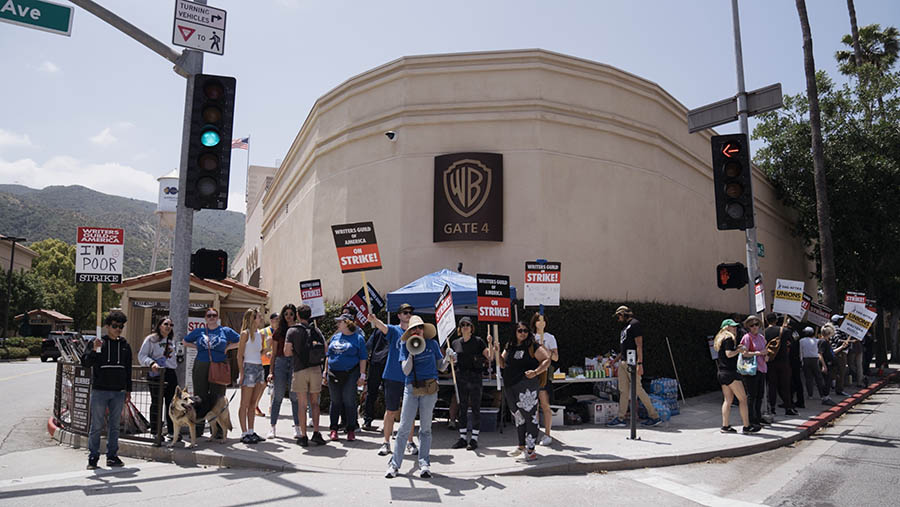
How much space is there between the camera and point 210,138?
8531 millimetres

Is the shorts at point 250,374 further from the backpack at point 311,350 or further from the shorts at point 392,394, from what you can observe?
the shorts at point 392,394

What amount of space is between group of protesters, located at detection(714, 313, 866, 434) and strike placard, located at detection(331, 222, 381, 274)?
237 inches

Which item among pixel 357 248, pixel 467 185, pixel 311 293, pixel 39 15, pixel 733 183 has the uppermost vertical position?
pixel 39 15

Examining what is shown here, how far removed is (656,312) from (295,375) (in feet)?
29.9

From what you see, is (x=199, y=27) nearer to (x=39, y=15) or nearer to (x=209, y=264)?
(x=39, y=15)

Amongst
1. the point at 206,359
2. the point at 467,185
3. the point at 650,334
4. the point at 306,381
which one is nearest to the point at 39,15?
the point at 206,359

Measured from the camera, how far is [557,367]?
12773mm

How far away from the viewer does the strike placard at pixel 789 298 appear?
477 inches

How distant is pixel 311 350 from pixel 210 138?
10.8ft

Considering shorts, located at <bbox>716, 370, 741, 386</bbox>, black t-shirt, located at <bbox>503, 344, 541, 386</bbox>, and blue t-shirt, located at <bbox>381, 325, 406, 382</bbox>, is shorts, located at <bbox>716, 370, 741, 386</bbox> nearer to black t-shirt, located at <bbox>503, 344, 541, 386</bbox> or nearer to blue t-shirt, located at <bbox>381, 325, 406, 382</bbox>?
black t-shirt, located at <bbox>503, 344, 541, 386</bbox>

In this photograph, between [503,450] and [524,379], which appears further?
[503,450]

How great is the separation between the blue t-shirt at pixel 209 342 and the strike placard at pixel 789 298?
33.2 ft

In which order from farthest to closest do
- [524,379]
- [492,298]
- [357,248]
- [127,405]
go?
[357,248] → [492,298] → [127,405] → [524,379]

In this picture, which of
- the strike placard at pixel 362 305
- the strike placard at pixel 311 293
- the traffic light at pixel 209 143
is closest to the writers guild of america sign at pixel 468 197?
the strike placard at pixel 362 305
